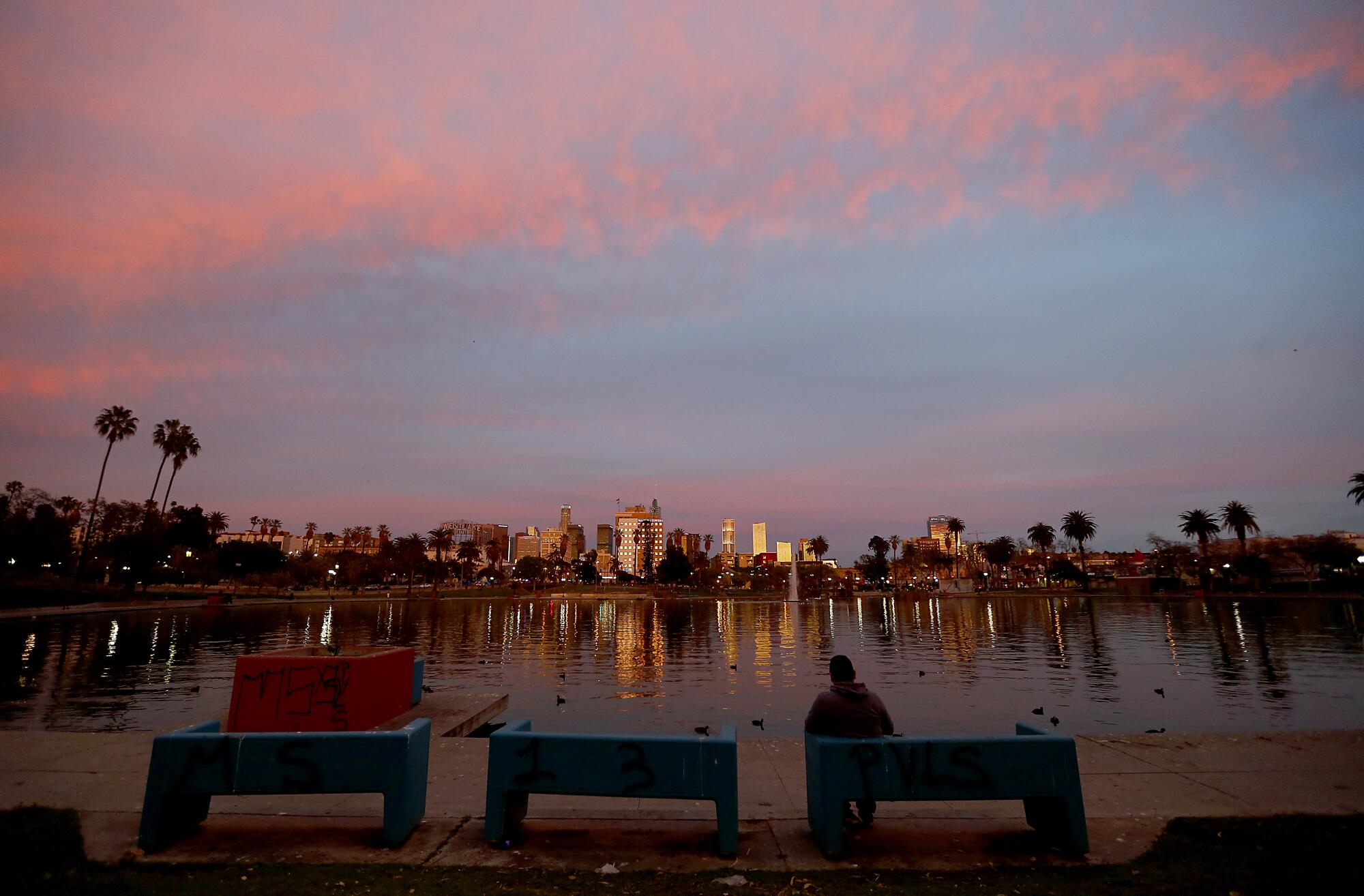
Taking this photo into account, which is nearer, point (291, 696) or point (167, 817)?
point (167, 817)

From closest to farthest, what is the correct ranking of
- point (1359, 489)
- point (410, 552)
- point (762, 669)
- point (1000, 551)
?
point (762, 669), point (1359, 489), point (410, 552), point (1000, 551)

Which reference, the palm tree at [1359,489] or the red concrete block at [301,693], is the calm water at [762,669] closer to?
the red concrete block at [301,693]

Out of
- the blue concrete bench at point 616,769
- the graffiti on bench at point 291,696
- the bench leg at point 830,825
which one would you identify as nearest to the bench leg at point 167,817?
the blue concrete bench at point 616,769

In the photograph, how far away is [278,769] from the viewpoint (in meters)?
6.84

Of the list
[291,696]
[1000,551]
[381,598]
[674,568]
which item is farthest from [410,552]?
[291,696]

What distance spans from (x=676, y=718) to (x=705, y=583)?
17021 centimetres

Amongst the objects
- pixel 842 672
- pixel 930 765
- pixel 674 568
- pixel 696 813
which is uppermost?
pixel 674 568

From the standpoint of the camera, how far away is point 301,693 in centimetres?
1170

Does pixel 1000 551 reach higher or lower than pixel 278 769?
higher

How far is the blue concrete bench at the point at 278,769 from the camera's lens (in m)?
6.79

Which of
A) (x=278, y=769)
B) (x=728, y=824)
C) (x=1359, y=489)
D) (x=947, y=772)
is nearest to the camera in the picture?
(x=728, y=824)

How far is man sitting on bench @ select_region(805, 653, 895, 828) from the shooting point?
705 cm

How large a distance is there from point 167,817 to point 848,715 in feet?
22.0

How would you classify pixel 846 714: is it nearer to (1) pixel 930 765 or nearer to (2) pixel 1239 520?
(1) pixel 930 765
